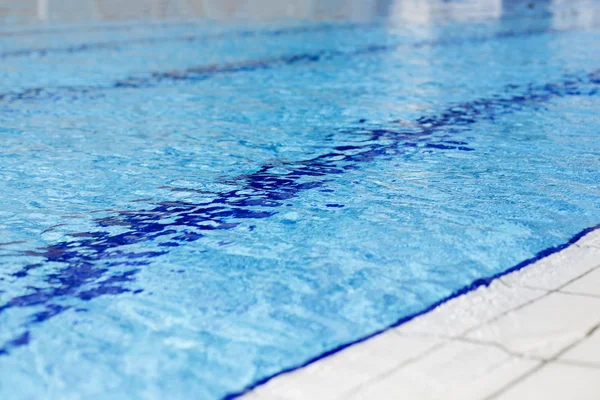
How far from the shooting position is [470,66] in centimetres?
787

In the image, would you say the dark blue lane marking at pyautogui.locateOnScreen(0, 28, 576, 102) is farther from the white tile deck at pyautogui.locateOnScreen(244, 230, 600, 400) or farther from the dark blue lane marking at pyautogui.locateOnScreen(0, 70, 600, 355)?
the white tile deck at pyautogui.locateOnScreen(244, 230, 600, 400)

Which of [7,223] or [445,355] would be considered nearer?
[445,355]

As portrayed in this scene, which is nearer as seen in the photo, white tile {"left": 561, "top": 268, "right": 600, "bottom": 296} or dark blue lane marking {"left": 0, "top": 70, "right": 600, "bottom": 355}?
white tile {"left": 561, "top": 268, "right": 600, "bottom": 296}

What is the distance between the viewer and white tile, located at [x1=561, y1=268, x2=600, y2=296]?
233 cm

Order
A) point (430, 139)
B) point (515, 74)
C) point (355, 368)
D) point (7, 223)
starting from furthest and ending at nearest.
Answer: point (515, 74), point (430, 139), point (7, 223), point (355, 368)

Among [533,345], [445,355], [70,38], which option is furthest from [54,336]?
[70,38]

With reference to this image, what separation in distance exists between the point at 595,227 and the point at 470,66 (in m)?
5.06

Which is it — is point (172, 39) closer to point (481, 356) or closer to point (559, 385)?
point (481, 356)

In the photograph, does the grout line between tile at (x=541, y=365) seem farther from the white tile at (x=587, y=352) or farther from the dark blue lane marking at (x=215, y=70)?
the dark blue lane marking at (x=215, y=70)

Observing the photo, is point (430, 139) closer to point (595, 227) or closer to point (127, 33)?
point (595, 227)

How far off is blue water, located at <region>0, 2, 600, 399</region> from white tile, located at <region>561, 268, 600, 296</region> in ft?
0.94

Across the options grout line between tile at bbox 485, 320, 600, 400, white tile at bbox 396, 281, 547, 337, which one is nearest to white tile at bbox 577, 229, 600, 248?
white tile at bbox 396, 281, 547, 337

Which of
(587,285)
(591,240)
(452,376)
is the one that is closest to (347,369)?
(452,376)

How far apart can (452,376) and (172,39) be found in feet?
29.8
